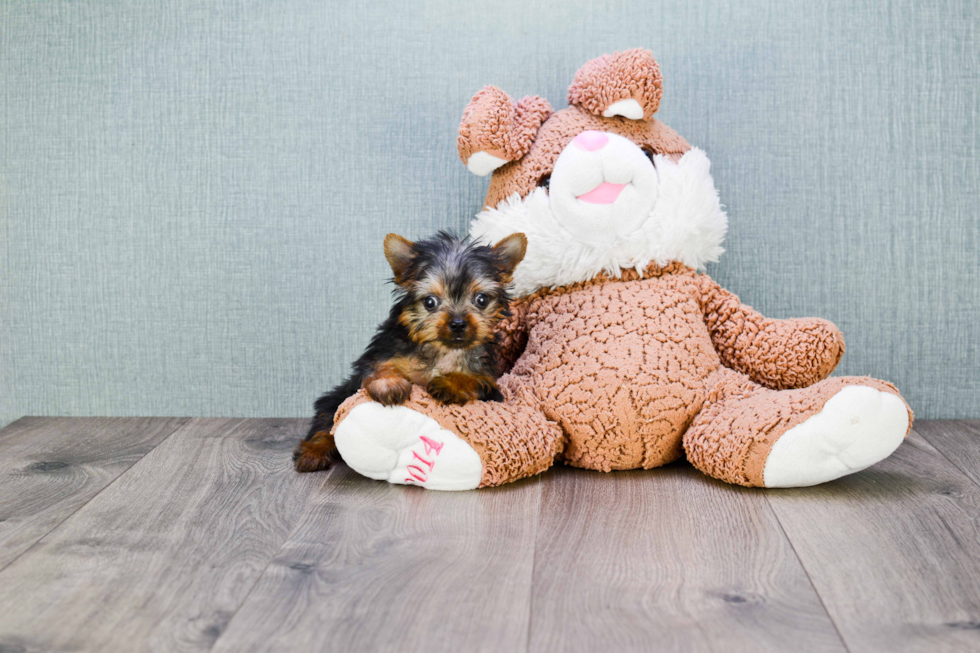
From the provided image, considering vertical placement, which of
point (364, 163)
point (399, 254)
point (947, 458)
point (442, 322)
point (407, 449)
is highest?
point (364, 163)

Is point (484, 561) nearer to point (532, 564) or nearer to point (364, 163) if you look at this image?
point (532, 564)

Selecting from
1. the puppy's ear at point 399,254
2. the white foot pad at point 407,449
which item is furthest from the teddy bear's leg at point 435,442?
the puppy's ear at point 399,254

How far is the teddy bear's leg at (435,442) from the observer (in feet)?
Answer: 4.69

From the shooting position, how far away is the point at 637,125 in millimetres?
1733

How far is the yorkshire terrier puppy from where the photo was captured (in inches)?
56.9

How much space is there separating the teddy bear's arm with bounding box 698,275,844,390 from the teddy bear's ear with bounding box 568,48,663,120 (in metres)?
0.41

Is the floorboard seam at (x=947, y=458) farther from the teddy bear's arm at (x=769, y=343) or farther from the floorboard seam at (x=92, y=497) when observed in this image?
the floorboard seam at (x=92, y=497)

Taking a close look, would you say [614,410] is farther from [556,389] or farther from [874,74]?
[874,74]

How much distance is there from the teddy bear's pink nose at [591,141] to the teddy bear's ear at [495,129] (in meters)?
0.13

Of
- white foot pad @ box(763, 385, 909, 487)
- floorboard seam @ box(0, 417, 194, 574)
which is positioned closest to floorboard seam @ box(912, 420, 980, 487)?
white foot pad @ box(763, 385, 909, 487)

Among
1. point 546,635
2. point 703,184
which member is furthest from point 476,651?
point 703,184

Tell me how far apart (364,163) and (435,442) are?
0.89m

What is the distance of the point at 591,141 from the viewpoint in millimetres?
1631

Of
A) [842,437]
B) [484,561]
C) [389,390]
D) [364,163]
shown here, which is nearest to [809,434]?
[842,437]
